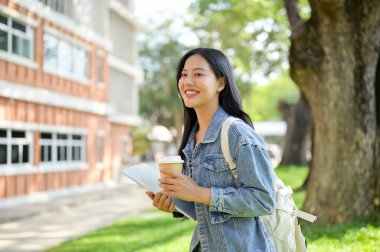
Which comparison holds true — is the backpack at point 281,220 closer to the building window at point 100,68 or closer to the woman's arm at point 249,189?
the woman's arm at point 249,189

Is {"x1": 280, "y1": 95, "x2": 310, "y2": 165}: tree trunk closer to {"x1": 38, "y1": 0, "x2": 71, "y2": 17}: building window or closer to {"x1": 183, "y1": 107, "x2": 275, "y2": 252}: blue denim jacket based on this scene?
{"x1": 38, "y1": 0, "x2": 71, "y2": 17}: building window

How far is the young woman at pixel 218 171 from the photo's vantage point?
2.47m

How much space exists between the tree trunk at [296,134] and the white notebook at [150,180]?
73.9 feet

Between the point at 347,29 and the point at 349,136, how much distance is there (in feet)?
4.57

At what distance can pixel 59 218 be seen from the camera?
47.0 feet

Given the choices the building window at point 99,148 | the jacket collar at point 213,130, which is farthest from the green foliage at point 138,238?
the building window at point 99,148

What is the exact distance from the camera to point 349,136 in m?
7.67

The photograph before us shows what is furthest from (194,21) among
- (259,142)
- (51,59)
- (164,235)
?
(259,142)

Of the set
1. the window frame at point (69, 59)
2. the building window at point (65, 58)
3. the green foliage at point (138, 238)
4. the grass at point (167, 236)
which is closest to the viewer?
the grass at point (167, 236)

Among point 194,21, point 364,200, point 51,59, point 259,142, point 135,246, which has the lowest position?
point 135,246

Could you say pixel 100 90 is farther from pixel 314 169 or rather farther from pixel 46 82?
pixel 314 169

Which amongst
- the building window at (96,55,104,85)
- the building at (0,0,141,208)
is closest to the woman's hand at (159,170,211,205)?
the building at (0,0,141,208)

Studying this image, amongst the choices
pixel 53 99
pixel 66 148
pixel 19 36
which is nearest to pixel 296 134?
pixel 66 148

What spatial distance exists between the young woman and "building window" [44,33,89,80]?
57.2ft
